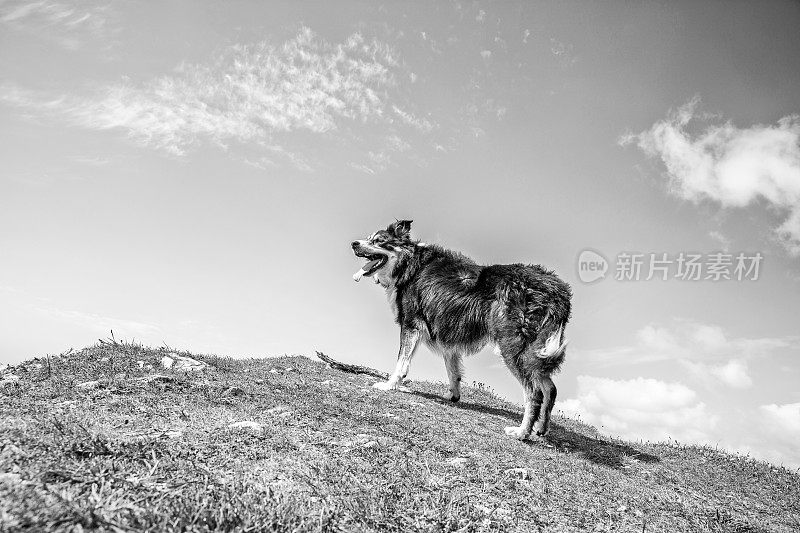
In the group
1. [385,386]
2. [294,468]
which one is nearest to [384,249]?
[385,386]

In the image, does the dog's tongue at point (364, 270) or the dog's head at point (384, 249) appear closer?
the dog's head at point (384, 249)

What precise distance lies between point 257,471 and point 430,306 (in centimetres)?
732

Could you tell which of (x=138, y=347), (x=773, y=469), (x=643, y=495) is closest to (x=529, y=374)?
(x=643, y=495)

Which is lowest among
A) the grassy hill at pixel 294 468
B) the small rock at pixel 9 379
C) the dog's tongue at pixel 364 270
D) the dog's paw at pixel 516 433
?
the small rock at pixel 9 379

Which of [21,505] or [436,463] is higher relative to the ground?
[436,463]

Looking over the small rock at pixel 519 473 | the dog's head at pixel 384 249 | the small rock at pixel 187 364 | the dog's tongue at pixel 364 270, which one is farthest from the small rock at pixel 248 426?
the dog's tongue at pixel 364 270

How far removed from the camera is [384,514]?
441 centimetres

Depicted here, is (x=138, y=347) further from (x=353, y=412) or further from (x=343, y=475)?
(x=343, y=475)

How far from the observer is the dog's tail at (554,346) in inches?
373

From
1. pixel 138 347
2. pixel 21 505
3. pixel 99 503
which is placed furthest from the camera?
pixel 138 347

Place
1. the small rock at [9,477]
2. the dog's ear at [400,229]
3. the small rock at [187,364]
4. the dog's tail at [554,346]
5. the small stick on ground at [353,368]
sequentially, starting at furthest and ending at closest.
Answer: the small stick on ground at [353,368], the dog's ear at [400,229], the small rock at [187,364], the dog's tail at [554,346], the small rock at [9,477]

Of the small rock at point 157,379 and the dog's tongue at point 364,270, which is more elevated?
the dog's tongue at point 364,270

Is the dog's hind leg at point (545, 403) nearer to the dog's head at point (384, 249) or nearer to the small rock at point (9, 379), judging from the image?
the dog's head at point (384, 249)

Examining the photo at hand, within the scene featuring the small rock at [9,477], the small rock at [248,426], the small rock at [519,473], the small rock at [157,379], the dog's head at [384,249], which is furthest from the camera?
the dog's head at [384,249]
